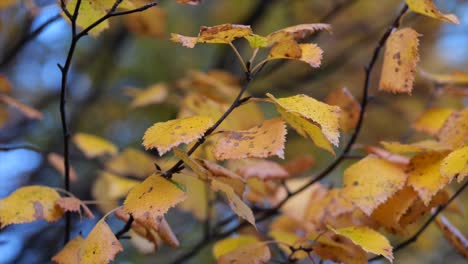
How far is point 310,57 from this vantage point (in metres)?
0.71

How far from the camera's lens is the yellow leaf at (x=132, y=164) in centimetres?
133

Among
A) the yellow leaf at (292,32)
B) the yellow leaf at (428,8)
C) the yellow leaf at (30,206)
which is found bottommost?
the yellow leaf at (30,206)

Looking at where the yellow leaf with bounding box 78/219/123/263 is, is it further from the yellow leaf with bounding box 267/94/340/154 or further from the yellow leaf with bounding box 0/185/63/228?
the yellow leaf with bounding box 267/94/340/154

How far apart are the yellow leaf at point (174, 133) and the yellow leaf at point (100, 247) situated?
14 cm

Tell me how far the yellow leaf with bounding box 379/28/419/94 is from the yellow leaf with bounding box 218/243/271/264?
0.29m

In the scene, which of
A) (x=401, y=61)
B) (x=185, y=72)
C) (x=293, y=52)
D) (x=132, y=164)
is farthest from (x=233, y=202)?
(x=185, y=72)

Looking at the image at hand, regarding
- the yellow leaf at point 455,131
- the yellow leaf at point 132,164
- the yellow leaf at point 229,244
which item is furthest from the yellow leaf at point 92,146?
the yellow leaf at point 455,131

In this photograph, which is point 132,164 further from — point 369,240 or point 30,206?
point 369,240

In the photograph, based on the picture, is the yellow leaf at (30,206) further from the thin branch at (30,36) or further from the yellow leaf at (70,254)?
the thin branch at (30,36)

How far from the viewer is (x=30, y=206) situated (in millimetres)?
788

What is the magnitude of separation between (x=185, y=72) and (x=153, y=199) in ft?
4.04

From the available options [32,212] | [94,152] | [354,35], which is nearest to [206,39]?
[32,212]

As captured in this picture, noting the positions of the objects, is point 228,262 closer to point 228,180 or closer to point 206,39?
point 228,180

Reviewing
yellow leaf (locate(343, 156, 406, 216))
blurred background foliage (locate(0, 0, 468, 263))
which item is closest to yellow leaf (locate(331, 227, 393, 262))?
yellow leaf (locate(343, 156, 406, 216))
